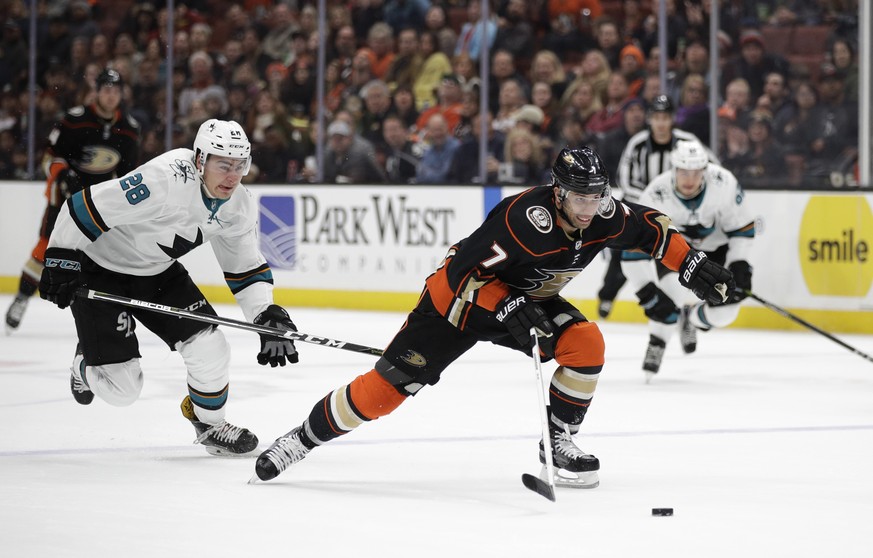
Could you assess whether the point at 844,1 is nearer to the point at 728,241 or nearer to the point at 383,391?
the point at 728,241

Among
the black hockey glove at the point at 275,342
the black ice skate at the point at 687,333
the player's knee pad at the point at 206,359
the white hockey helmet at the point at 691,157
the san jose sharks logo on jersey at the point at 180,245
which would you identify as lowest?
the black ice skate at the point at 687,333

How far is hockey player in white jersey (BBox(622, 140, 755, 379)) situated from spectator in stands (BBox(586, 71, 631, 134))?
2.24 metres

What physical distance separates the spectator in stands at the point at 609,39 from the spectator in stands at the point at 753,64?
30.9 inches

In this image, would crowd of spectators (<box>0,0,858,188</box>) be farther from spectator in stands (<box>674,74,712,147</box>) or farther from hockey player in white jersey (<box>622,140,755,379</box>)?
hockey player in white jersey (<box>622,140,755,379</box>)

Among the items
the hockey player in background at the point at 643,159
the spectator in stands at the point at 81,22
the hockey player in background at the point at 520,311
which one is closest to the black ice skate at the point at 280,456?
the hockey player in background at the point at 520,311

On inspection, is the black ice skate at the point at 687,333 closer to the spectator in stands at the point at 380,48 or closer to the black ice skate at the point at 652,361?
the black ice skate at the point at 652,361

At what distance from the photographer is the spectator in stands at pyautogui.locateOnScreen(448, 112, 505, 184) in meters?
9.59

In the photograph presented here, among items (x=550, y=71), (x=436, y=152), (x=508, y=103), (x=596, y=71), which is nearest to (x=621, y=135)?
Answer: (x=596, y=71)

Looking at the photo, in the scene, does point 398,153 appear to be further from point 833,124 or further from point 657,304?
point 657,304

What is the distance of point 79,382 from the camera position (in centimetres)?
484

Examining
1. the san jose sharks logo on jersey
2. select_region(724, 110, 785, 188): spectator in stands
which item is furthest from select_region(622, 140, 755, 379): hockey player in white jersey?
the san jose sharks logo on jersey

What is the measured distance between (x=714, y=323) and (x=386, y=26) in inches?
169

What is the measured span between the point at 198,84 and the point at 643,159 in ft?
12.9

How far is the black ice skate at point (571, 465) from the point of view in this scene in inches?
158
